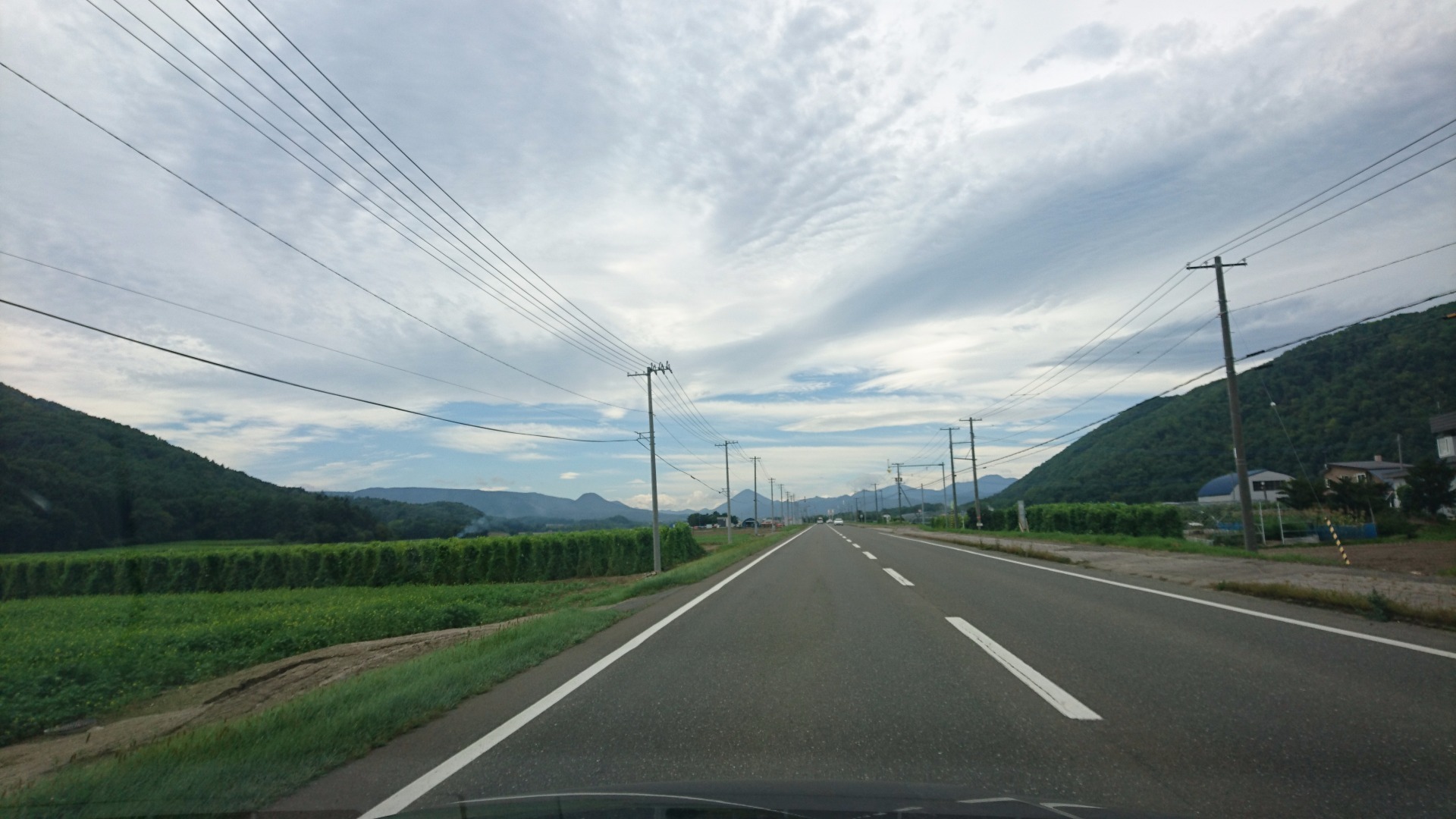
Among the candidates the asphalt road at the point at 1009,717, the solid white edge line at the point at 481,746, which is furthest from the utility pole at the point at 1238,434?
the solid white edge line at the point at 481,746

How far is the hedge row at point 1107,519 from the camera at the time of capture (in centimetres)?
4059

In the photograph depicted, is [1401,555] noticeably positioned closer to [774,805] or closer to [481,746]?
[774,805]

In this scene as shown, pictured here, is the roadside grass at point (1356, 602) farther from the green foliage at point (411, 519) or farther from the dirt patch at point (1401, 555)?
the green foliage at point (411, 519)

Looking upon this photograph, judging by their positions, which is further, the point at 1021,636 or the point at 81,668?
the point at 81,668

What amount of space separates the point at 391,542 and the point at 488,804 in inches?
1516

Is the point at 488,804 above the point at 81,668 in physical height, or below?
above

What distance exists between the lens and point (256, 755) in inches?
178

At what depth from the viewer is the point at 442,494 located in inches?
2111

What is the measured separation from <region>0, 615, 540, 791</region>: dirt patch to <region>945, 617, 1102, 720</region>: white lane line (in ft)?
23.7

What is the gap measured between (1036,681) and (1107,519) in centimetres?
4527

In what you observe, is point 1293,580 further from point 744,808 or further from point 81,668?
point 81,668

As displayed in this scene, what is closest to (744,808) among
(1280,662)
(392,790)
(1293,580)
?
(392,790)

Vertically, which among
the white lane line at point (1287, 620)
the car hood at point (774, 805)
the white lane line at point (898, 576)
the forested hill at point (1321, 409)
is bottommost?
the white lane line at point (898, 576)

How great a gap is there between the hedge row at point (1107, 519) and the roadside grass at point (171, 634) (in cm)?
3164
